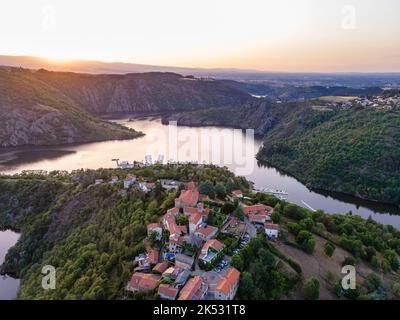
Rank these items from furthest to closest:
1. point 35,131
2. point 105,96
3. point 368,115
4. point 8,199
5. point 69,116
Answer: point 105,96 < point 69,116 < point 35,131 < point 368,115 < point 8,199

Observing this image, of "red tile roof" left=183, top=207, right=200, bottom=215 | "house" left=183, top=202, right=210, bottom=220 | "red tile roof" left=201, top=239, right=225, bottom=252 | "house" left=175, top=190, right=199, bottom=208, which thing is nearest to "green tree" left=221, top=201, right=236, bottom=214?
"house" left=183, top=202, right=210, bottom=220

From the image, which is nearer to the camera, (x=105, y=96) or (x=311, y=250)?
(x=311, y=250)

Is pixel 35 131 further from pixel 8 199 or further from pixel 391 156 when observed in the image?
pixel 391 156

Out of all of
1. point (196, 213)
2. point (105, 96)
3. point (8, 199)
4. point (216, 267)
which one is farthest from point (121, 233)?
point (105, 96)

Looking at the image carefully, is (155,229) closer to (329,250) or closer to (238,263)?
(238,263)

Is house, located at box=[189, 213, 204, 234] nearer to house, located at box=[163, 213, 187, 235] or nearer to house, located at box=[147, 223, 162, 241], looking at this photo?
house, located at box=[163, 213, 187, 235]

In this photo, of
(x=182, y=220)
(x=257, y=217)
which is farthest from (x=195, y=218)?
(x=257, y=217)
